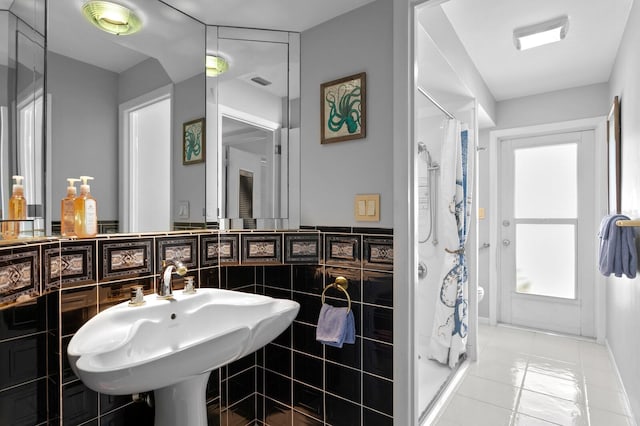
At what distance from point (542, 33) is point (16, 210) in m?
2.97

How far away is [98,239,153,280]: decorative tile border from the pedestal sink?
0.41 feet

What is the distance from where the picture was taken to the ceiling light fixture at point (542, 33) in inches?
87.6

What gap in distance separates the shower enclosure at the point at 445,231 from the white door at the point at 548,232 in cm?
116

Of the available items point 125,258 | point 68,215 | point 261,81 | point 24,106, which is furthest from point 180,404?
point 261,81

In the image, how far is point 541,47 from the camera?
2.59 meters

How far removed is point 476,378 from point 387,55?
233cm

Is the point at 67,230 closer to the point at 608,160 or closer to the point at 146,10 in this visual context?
the point at 146,10

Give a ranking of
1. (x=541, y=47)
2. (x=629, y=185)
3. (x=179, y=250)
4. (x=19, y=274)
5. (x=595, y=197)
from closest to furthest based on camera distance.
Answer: (x=19, y=274)
(x=179, y=250)
(x=629, y=185)
(x=541, y=47)
(x=595, y=197)

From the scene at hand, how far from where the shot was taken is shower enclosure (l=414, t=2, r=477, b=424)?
2.63 metres

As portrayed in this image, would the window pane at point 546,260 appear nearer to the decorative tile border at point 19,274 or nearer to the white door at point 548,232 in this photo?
the white door at point 548,232

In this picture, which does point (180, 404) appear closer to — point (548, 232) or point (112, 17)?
point (112, 17)

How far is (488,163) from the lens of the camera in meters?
3.81

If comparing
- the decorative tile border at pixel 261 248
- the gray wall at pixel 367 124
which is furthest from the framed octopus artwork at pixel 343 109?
the decorative tile border at pixel 261 248

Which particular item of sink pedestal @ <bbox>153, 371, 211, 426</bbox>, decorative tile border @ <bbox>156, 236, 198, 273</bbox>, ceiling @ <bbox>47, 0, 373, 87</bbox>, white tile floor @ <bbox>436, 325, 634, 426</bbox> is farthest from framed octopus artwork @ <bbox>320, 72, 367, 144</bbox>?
white tile floor @ <bbox>436, 325, 634, 426</bbox>
